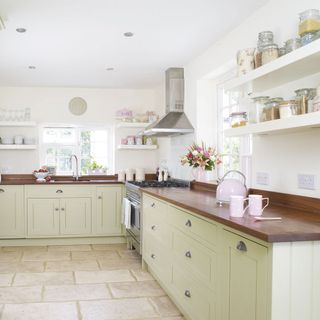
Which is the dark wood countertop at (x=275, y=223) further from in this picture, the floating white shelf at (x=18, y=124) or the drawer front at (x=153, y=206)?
the floating white shelf at (x=18, y=124)

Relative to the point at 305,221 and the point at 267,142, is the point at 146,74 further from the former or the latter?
A: the point at 305,221

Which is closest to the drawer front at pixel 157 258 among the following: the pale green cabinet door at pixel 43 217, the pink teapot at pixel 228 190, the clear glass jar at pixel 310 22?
the pink teapot at pixel 228 190

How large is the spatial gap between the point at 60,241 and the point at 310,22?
4645mm

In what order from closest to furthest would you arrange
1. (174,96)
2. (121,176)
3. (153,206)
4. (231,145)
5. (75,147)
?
(153,206)
(231,145)
(174,96)
(121,176)
(75,147)

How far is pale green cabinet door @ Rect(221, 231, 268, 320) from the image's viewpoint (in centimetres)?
195

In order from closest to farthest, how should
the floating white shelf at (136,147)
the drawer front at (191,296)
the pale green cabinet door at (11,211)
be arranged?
the drawer front at (191,296) < the pale green cabinet door at (11,211) < the floating white shelf at (136,147)

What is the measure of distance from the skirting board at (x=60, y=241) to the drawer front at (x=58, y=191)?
61 cm

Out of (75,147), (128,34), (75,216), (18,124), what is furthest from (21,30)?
(75,147)

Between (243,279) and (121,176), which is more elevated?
(121,176)

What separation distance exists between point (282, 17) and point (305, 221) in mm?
1543

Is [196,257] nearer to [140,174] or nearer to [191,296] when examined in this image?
[191,296]

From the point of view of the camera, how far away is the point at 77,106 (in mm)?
6586

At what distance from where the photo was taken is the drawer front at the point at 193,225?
258 cm

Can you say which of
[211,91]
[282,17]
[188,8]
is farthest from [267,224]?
[211,91]
